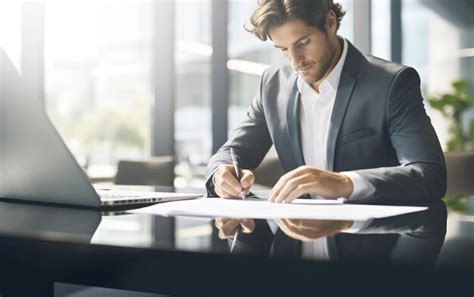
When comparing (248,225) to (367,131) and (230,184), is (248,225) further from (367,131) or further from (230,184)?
(367,131)

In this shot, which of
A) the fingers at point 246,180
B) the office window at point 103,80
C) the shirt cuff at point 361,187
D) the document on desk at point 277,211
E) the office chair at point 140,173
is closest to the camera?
the document on desk at point 277,211

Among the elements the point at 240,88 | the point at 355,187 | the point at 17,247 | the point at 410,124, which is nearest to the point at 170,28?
the point at 240,88

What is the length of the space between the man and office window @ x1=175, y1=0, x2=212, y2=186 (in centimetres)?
280

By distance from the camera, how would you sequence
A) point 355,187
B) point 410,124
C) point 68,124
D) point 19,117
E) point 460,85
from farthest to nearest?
point 460,85 → point 68,124 → point 410,124 → point 355,187 → point 19,117

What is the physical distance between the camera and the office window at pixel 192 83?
4.67m

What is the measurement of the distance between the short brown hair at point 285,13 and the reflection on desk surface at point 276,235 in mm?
996

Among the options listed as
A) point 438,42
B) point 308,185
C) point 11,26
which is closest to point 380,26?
point 438,42

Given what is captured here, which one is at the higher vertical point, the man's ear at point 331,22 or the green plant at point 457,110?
the man's ear at point 331,22

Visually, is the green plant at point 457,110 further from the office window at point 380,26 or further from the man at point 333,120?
the man at point 333,120

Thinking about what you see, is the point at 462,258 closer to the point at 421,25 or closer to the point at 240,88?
the point at 240,88

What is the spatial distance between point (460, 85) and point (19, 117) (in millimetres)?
5066

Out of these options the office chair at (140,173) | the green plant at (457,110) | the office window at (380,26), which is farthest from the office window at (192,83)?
the green plant at (457,110)

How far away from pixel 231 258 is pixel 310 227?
21 cm

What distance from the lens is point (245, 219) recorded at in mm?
752
